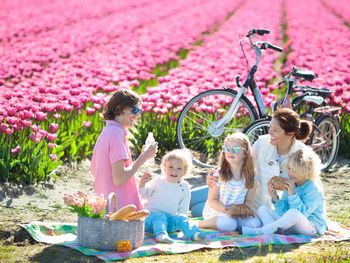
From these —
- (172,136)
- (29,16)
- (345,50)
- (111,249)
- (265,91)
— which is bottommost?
(111,249)

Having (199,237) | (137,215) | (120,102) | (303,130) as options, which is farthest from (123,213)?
(303,130)

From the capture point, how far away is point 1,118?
24.4ft

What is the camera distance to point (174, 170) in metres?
6.30

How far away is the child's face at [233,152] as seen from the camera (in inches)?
248

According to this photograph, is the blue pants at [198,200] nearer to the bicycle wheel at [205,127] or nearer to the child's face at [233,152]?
the child's face at [233,152]

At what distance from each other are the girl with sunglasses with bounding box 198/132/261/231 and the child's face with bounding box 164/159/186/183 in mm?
306

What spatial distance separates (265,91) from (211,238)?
4.15 m

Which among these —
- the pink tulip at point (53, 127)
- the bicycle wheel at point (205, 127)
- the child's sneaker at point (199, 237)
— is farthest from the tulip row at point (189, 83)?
the child's sneaker at point (199, 237)

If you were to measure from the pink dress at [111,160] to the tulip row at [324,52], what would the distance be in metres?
4.52

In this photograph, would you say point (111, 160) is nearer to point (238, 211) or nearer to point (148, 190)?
point (148, 190)

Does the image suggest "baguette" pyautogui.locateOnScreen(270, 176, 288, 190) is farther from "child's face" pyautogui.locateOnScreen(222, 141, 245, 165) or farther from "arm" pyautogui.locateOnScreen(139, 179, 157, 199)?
"arm" pyautogui.locateOnScreen(139, 179, 157, 199)

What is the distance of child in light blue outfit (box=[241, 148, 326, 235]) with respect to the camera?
244 inches

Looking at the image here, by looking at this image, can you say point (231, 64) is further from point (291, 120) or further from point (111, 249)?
point (111, 249)

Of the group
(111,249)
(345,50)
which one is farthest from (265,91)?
(345,50)
